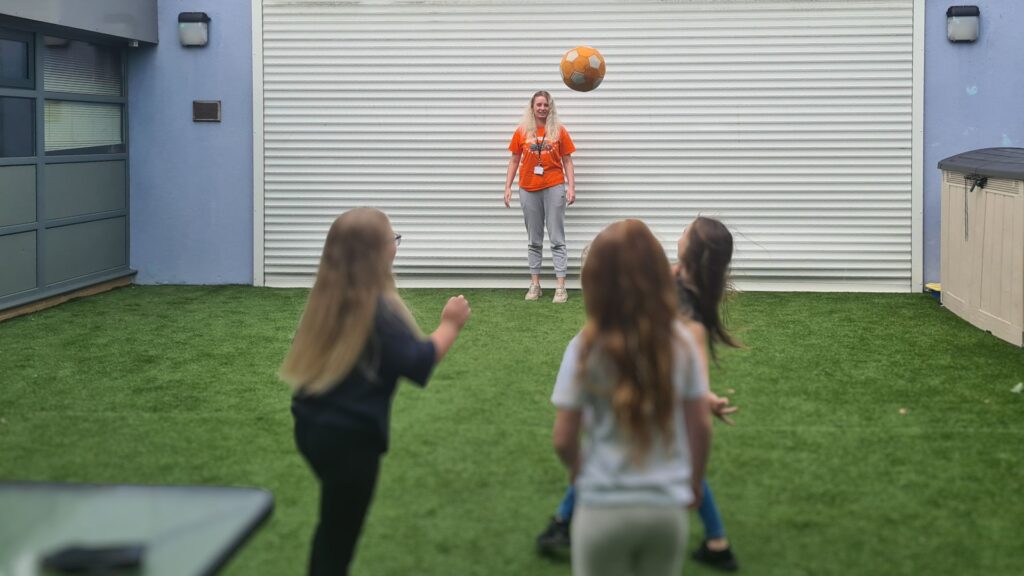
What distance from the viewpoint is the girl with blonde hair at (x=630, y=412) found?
2.64 m

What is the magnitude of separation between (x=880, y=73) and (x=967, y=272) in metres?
2.53

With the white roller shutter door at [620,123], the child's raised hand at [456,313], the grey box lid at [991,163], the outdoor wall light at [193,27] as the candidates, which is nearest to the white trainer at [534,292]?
the white roller shutter door at [620,123]

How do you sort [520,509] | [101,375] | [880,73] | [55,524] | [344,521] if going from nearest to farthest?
[55,524]
[344,521]
[520,509]
[101,375]
[880,73]

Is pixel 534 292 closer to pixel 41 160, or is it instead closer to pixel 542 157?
pixel 542 157

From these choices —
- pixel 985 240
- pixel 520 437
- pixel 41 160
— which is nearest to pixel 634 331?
pixel 520 437

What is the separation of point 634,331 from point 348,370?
2.70ft

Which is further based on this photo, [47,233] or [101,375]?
[47,233]

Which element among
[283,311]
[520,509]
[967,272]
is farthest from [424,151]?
[520,509]

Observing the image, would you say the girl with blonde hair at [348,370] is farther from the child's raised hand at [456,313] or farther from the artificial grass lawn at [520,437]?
the artificial grass lawn at [520,437]

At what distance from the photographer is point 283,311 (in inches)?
388

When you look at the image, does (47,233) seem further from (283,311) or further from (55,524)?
(55,524)

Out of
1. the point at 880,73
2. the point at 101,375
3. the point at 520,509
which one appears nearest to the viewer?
the point at 520,509

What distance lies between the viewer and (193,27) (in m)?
11.2

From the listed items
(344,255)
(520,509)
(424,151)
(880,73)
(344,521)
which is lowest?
(520,509)
